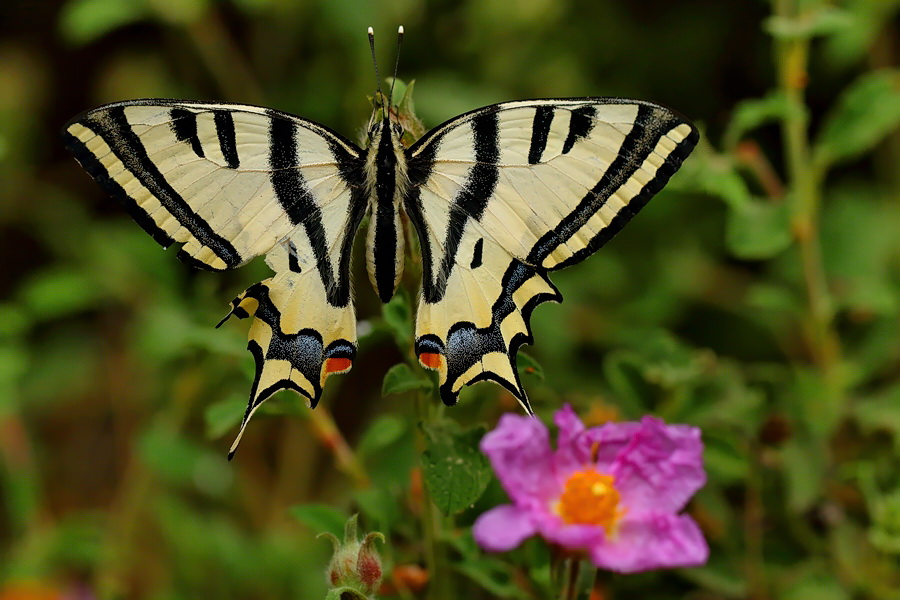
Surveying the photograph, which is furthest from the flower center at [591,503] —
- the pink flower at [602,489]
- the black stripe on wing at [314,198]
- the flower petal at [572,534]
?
the black stripe on wing at [314,198]

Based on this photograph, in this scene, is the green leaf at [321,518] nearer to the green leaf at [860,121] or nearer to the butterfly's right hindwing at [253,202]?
the butterfly's right hindwing at [253,202]

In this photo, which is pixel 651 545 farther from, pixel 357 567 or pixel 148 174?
pixel 148 174

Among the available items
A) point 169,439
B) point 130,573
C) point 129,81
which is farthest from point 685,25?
point 130,573

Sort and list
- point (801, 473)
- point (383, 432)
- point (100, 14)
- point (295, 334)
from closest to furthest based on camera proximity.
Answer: point (295, 334) < point (383, 432) < point (801, 473) < point (100, 14)

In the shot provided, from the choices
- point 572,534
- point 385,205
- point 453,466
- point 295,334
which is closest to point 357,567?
point 453,466

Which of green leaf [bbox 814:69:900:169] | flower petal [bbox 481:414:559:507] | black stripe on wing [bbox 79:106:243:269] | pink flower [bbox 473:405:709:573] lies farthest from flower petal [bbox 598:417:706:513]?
green leaf [bbox 814:69:900:169]

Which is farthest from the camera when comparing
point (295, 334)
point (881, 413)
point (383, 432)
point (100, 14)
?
point (100, 14)

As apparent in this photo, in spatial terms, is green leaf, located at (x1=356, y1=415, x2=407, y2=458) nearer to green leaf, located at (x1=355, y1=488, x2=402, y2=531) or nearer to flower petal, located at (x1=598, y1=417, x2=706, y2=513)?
green leaf, located at (x1=355, y1=488, x2=402, y2=531)
